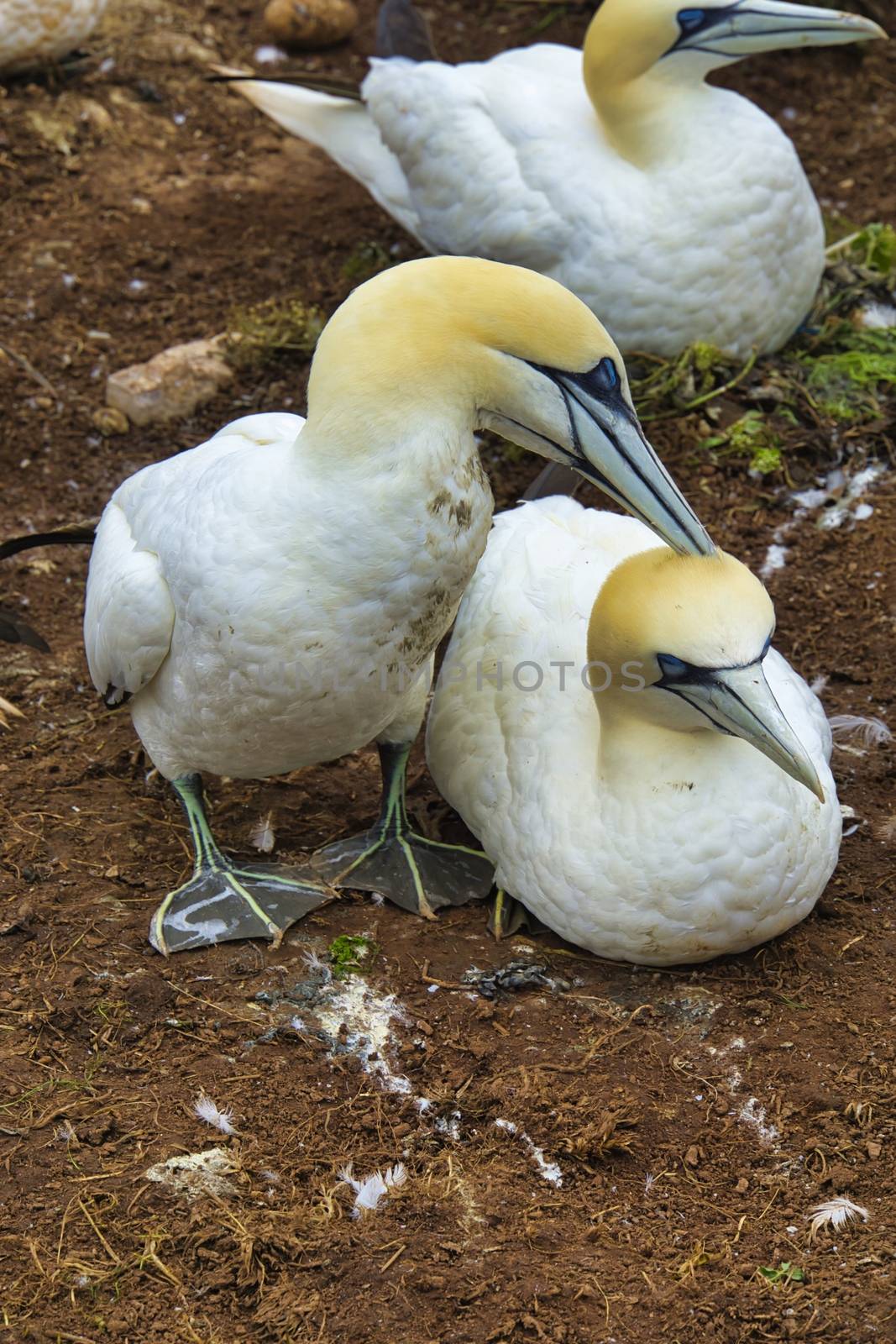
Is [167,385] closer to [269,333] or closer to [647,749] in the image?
[269,333]

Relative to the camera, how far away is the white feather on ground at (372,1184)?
334 cm

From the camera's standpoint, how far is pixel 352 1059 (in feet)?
12.4

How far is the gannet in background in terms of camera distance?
7.55 meters

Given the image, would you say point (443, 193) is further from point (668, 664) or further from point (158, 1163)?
point (158, 1163)

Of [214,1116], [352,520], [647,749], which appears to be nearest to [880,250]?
[647,749]

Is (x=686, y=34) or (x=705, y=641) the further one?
(x=686, y=34)

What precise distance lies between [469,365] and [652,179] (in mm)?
3010

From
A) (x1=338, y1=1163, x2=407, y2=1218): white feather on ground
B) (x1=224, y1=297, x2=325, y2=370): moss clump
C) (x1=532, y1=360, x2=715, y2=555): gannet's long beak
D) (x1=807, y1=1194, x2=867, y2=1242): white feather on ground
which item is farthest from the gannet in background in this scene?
(x1=807, y1=1194, x2=867, y2=1242): white feather on ground

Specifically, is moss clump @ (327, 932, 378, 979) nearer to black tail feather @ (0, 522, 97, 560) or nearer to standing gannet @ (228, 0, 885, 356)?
black tail feather @ (0, 522, 97, 560)

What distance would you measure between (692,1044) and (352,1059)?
819 mm

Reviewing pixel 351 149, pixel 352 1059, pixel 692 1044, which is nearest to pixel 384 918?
pixel 352 1059

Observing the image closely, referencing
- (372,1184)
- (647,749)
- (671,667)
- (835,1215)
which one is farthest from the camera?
(647,749)

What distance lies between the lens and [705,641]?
3.56 meters

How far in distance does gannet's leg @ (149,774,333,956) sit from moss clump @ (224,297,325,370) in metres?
2.56
